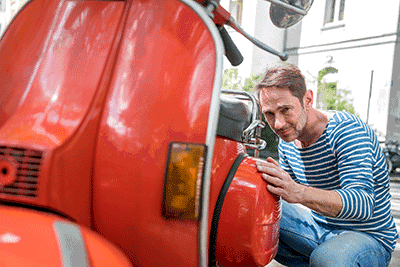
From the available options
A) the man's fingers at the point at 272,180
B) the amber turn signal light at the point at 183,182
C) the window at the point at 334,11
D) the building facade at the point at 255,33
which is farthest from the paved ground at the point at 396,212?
the building facade at the point at 255,33

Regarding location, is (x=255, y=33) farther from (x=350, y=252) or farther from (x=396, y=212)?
(x=350, y=252)

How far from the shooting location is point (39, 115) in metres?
0.84

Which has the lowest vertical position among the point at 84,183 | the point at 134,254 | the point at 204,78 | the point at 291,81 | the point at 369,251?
the point at 369,251

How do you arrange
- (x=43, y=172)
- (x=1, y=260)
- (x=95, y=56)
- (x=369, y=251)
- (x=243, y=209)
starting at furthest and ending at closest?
1. (x=369, y=251)
2. (x=243, y=209)
3. (x=95, y=56)
4. (x=43, y=172)
5. (x=1, y=260)

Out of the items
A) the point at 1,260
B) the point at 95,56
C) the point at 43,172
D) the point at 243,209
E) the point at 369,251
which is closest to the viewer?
the point at 1,260

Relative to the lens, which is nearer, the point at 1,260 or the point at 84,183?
the point at 1,260

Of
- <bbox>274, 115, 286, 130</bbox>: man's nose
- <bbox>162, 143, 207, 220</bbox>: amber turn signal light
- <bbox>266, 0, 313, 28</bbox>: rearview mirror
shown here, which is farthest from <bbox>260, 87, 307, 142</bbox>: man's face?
<bbox>162, 143, 207, 220</bbox>: amber turn signal light

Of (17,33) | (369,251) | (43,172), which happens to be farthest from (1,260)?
Answer: (369,251)

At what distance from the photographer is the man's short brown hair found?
1595mm

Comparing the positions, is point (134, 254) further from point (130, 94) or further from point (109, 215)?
point (130, 94)

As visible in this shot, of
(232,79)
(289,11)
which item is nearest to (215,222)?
(289,11)

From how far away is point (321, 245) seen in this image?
155 cm

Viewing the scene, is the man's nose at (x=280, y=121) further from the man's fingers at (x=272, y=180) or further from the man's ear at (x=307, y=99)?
the man's fingers at (x=272, y=180)

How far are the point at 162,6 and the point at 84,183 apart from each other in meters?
0.50
